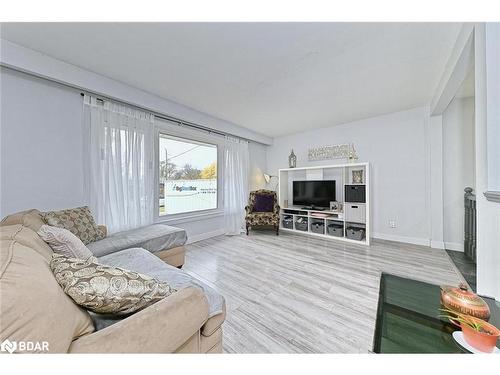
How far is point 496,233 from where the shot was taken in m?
1.30

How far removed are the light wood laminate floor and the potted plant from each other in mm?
611

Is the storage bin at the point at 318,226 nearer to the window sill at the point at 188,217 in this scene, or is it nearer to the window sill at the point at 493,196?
the window sill at the point at 188,217

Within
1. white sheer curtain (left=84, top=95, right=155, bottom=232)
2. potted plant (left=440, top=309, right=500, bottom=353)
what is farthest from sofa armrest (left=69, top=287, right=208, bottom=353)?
white sheer curtain (left=84, top=95, right=155, bottom=232)

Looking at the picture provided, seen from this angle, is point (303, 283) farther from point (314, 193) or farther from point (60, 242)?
point (314, 193)

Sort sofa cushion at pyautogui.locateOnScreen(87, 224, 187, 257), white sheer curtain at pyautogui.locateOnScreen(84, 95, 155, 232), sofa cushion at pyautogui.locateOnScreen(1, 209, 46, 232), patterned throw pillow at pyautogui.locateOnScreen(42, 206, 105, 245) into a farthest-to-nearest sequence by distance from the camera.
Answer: white sheer curtain at pyautogui.locateOnScreen(84, 95, 155, 232) < sofa cushion at pyautogui.locateOnScreen(87, 224, 187, 257) < patterned throw pillow at pyautogui.locateOnScreen(42, 206, 105, 245) < sofa cushion at pyautogui.locateOnScreen(1, 209, 46, 232)

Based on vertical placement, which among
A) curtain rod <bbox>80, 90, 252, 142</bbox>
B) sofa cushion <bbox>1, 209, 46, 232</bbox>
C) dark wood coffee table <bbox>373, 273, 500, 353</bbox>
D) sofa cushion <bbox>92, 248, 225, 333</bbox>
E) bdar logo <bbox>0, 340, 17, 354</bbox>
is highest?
curtain rod <bbox>80, 90, 252, 142</bbox>

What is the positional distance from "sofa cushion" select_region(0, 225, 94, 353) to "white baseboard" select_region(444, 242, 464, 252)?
14.3 feet

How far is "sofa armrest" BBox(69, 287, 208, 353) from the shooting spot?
66 centimetres

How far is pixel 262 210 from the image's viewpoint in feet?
13.7

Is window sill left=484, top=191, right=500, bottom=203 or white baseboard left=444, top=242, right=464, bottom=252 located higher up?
window sill left=484, top=191, right=500, bottom=203

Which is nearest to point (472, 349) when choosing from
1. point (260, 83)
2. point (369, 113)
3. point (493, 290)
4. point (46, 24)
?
point (493, 290)

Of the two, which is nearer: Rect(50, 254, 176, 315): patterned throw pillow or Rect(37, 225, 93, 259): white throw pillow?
Rect(50, 254, 176, 315): patterned throw pillow

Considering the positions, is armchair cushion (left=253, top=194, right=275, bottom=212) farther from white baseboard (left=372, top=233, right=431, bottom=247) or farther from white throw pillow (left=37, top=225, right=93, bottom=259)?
white throw pillow (left=37, top=225, right=93, bottom=259)

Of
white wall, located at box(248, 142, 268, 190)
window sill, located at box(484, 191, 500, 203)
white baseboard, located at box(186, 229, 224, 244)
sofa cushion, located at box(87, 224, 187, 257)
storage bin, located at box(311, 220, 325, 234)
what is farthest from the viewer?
white wall, located at box(248, 142, 268, 190)
